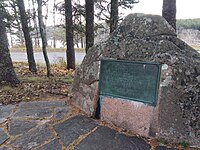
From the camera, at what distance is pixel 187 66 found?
2.15m

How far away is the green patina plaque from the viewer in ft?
7.30

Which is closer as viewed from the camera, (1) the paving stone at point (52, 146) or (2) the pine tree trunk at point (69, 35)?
(1) the paving stone at point (52, 146)

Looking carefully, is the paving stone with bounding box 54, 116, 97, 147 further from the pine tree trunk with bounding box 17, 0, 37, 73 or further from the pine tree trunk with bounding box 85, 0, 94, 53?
the pine tree trunk with bounding box 17, 0, 37, 73

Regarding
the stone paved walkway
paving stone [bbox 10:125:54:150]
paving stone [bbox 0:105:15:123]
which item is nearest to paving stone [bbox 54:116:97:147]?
the stone paved walkway

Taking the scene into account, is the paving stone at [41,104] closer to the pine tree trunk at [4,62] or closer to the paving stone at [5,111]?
the paving stone at [5,111]

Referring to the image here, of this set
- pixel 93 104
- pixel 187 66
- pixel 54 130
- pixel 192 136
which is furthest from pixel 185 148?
pixel 54 130

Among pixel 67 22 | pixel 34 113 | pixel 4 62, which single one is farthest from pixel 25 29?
pixel 34 113

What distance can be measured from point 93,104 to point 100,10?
6464 millimetres

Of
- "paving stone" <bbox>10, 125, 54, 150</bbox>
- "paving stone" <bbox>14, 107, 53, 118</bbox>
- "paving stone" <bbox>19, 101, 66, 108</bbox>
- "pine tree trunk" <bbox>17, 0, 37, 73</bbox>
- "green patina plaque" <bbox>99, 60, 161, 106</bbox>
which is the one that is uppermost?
"pine tree trunk" <bbox>17, 0, 37, 73</bbox>

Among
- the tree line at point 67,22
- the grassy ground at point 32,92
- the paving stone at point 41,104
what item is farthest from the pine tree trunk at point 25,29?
the paving stone at point 41,104

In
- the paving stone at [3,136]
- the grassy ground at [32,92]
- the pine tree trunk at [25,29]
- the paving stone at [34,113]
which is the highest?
the pine tree trunk at [25,29]

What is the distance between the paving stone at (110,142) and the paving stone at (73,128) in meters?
0.13

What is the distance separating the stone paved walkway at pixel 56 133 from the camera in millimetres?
2092

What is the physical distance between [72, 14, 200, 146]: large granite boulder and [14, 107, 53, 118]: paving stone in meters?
0.59
